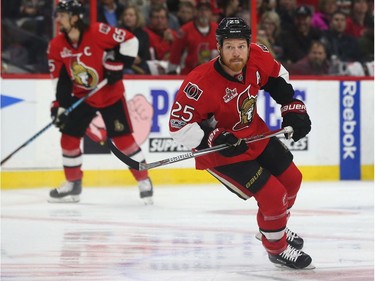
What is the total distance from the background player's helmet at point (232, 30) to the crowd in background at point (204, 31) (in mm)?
3654

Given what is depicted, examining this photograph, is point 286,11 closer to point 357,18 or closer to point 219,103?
point 357,18

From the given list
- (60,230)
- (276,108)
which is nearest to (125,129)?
(60,230)

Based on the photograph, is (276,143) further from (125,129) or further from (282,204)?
(125,129)

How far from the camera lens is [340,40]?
339 inches

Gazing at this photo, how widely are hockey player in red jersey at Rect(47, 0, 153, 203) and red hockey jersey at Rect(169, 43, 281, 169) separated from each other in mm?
2336

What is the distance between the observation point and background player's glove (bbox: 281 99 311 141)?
426 centimetres

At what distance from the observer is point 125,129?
21.9ft

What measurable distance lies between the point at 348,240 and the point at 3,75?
3259 mm

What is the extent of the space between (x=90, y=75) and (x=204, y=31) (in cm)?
164

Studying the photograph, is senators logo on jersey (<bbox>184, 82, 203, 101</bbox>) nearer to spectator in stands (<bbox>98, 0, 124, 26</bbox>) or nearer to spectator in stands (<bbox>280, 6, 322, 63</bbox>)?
spectator in stands (<bbox>98, 0, 124, 26</bbox>)

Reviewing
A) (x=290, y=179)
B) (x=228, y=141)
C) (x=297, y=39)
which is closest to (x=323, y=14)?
(x=297, y=39)

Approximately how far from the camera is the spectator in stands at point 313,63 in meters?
8.30

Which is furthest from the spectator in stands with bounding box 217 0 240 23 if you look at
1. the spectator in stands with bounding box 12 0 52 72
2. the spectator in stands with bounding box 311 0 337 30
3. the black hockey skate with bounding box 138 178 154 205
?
the black hockey skate with bounding box 138 178 154 205

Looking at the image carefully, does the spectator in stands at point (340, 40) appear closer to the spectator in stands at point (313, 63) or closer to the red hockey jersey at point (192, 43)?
the spectator in stands at point (313, 63)
